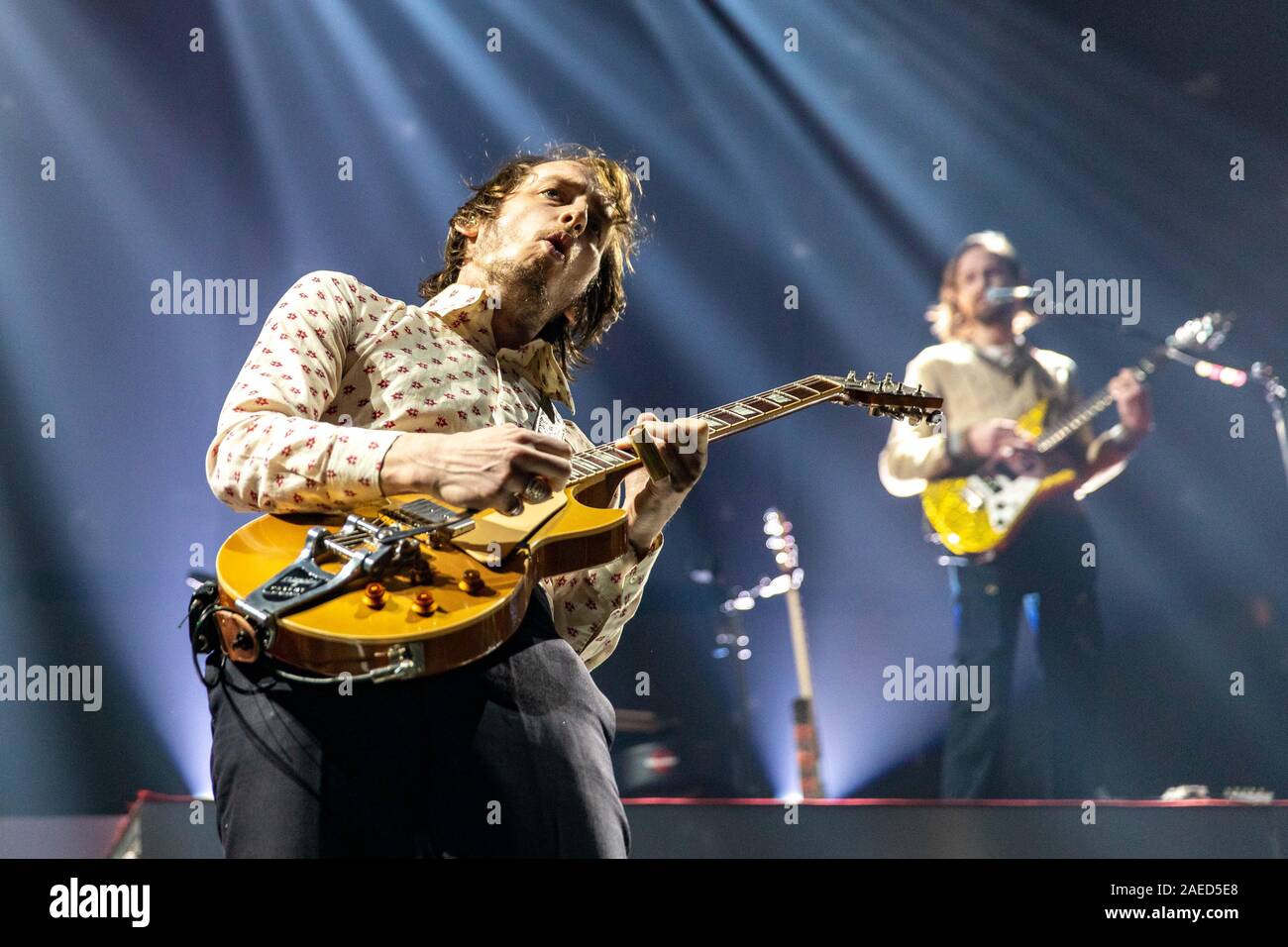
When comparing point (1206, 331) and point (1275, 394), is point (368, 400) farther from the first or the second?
point (1275, 394)

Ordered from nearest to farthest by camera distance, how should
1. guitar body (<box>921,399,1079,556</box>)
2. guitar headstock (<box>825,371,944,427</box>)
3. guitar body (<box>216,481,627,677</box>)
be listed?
guitar body (<box>216,481,627,677</box>), guitar headstock (<box>825,371,944,427</box>), guitar body (<box>921,399,1079,556</box>)

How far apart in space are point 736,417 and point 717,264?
222 cm

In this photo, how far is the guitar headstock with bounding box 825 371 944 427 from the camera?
8.18 ft

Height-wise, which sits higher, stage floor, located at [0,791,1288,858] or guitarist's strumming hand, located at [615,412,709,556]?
guitarist's strumming hand, located at [615,412,709,556]

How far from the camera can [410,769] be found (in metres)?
1.64

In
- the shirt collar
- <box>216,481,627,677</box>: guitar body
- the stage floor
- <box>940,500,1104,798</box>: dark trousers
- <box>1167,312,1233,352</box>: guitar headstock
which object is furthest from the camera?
<box>1167,312,1233,352</box>: guitar headstock

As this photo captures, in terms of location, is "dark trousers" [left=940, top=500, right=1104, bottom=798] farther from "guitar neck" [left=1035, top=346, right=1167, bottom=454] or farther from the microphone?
the microphone

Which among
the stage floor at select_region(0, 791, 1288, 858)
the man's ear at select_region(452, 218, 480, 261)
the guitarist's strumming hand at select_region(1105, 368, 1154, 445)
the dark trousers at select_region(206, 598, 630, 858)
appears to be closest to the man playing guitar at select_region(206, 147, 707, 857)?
the dark trousers at select_region(206, 598, 630, 858)

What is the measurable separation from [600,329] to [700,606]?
6.06ft

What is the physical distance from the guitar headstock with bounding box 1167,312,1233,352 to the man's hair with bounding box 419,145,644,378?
282 centimetres

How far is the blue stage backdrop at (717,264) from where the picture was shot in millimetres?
3771

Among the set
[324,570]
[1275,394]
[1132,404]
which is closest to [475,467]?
[324,570]

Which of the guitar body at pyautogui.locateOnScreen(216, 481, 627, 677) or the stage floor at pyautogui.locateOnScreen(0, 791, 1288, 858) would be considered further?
the stage floor at pyautogui.locateOnScreen(0, 791, 1288, 858)

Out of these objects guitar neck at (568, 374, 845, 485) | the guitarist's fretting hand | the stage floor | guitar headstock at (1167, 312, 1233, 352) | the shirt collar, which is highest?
guitar headstock at (1167, 312, 1233, 352)
